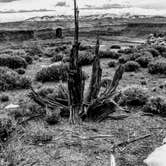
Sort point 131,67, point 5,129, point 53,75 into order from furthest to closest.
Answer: point 131,67 → point 53,75 → point 5,129

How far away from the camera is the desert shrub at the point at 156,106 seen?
24.5ft

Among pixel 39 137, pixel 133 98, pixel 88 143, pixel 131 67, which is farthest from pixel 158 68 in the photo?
pixel 39 137

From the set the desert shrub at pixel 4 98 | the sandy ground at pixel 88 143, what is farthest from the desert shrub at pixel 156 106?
the desert shrub at pixel 4 98

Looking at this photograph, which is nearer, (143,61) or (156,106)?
(156,106)

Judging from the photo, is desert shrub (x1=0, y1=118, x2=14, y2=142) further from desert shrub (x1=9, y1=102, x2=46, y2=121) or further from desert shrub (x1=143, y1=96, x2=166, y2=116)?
desert shrub (x1=143, y1=96, x2=166, y2=116)

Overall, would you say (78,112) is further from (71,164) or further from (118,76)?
(71,164)

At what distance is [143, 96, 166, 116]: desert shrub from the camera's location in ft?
24.5

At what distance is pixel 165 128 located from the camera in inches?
258

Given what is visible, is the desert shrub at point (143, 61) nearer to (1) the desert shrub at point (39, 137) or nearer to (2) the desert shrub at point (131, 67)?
(2) the desert shrub at point (131, 67)

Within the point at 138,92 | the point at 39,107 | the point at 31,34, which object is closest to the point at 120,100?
the point at 138,92

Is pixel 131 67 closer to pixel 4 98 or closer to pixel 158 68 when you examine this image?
pixel 158 68

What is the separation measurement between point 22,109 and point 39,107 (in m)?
0.43

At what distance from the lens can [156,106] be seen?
7.63 meters

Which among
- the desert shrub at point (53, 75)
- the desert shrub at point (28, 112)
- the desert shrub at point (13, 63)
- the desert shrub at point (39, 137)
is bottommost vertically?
the desert shrub at point (13, 63)
